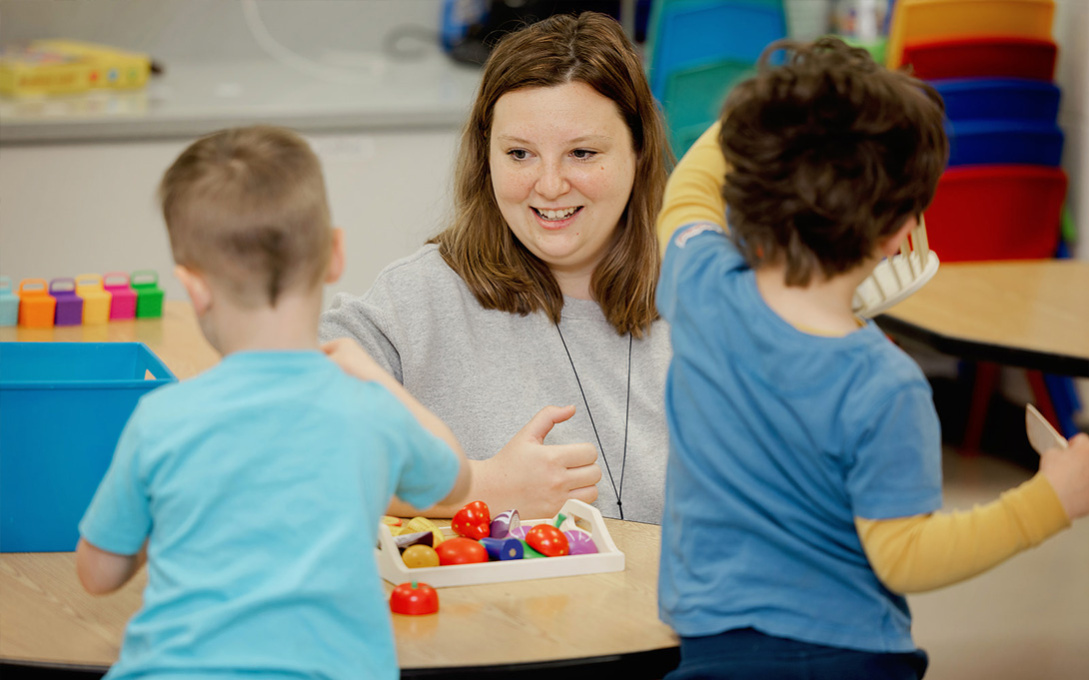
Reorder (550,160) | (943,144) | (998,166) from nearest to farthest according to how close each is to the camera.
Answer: (943,144)
(550,160)
(998,166)

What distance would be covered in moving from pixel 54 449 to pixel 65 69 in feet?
8.78

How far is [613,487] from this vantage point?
1452mm

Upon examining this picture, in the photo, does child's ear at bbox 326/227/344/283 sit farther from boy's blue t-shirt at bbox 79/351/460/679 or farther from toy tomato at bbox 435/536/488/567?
toy tomato at bbox 435/536/488/567

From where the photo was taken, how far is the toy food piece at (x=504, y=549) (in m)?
1.09

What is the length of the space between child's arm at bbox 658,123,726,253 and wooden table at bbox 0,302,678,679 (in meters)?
0.33

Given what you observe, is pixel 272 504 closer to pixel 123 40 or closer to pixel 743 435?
pixel 743 435

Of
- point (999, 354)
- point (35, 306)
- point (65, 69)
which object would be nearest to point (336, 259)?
point (35, 306)

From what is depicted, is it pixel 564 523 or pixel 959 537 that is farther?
pixel 564 523

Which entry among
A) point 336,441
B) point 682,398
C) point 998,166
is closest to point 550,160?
point 682,398

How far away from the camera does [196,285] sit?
0.84 m

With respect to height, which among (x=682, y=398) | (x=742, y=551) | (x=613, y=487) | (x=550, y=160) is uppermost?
(x=550, y=160)

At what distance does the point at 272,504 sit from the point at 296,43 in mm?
3748

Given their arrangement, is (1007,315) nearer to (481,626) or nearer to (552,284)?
(552,284)

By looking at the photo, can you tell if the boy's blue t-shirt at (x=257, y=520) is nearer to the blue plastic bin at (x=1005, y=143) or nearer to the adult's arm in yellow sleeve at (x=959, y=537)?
the adult's arm in yellow sleeve at (x=959, y=537)
